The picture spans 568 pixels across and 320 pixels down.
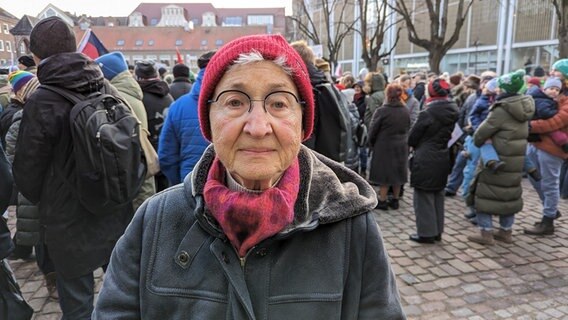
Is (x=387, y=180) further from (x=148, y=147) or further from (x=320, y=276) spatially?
(x=320, y=276)

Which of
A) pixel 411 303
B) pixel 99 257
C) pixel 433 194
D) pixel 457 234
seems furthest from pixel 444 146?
pixel 99 257

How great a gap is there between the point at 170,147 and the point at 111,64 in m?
1.05

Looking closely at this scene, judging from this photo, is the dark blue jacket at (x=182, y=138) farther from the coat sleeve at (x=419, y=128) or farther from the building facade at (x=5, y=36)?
the building facade at (x=5, y=36)

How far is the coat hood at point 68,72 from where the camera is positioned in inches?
111

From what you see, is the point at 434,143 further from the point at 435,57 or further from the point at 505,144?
the point at 435,57

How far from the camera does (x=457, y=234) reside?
19.5 feet

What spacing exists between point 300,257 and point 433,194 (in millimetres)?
4423

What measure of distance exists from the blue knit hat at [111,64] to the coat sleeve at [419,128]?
354 cm

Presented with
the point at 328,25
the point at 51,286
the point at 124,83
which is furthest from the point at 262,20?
the point at 51,286

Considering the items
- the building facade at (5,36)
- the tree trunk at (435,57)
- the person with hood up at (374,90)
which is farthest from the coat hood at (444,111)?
the building facade at (5,36)

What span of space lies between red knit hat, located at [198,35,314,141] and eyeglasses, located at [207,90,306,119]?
0.06 m

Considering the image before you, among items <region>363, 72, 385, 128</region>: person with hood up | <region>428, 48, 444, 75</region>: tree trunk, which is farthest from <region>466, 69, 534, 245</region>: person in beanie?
<region>428, 48, 444, 75</region>: tree trunk

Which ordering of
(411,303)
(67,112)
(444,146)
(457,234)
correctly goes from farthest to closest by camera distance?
(457,234) < (444,146) < (411,303) < (67,112)

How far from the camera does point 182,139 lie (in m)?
3.91
